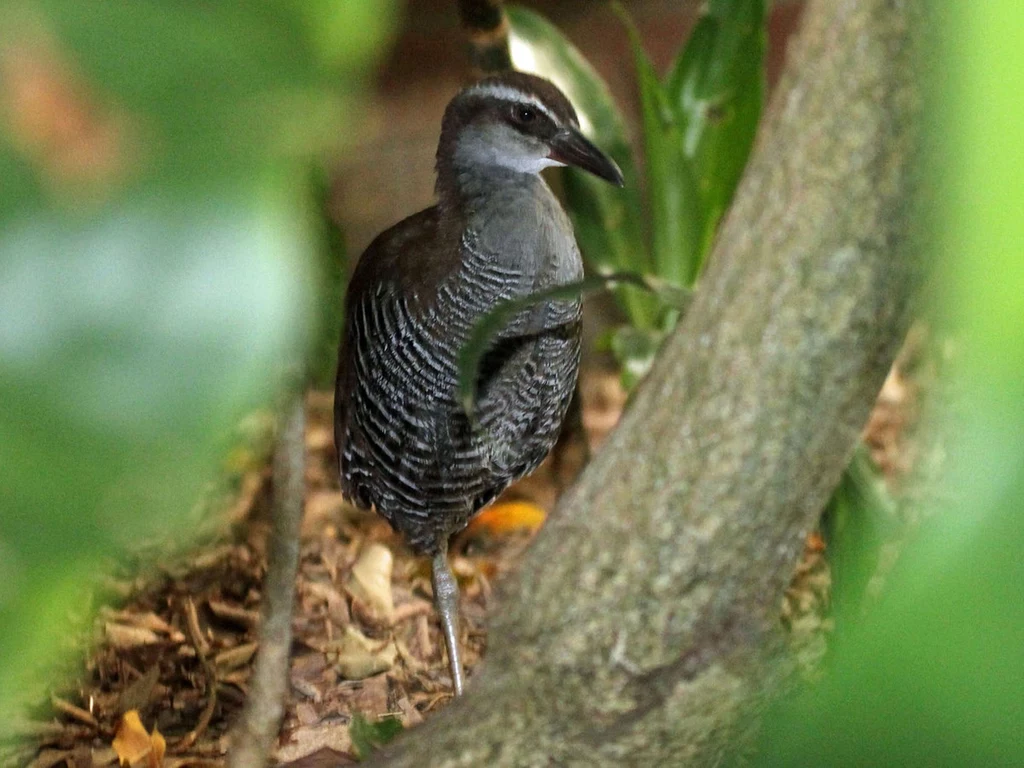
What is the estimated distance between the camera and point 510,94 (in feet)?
5.91

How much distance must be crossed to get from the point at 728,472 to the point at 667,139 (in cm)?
172

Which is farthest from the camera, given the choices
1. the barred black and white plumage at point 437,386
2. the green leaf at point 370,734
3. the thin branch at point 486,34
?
the thin branch at point 486,34

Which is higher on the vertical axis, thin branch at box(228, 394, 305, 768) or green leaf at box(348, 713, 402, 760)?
thin branch at box(228, 394, 305, 768)

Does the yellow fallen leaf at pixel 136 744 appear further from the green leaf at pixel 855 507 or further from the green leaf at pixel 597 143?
the green leaf at pixel 597 143

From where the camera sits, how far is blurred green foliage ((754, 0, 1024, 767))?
0.23 m

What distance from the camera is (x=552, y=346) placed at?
183 cm

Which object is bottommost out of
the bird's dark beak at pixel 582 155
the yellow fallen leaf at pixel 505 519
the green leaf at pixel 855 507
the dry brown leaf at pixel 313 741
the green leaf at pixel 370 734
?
the dry brown leaf at pixel 313 741

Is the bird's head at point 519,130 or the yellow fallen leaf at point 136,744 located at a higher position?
the bird's head at point 519,130

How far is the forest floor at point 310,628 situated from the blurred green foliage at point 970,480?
123 cm

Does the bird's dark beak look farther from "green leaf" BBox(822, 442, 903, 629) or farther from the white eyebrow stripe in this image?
"green leaf" BBox(822, 442, 903, 629)

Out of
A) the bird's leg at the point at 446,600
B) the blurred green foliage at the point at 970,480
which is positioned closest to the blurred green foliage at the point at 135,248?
the blurred green foliage at the point at 970,480

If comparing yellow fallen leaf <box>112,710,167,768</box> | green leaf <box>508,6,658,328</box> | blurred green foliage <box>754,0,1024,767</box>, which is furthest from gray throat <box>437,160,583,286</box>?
blurred green foliage <box>754,0,1024,767</box>

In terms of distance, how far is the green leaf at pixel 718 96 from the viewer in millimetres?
2303

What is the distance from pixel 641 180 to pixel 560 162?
116 centimetres
